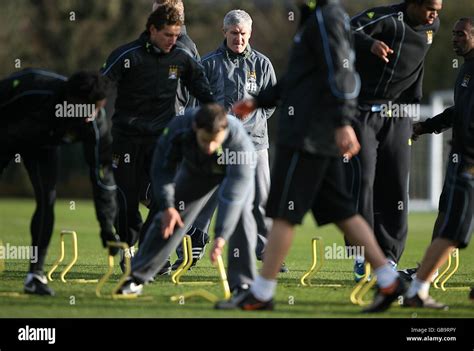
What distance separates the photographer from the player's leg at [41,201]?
29.1ft

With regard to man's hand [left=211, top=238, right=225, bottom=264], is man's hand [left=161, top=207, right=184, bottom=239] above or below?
above

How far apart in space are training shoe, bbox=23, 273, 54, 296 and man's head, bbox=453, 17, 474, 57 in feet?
14.8

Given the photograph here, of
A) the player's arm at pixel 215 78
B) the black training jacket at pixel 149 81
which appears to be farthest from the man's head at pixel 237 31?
the black training jacket at pixel 149 81

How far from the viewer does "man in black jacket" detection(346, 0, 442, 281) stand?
31.4ft

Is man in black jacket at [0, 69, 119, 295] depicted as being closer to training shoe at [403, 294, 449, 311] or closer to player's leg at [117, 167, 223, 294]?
player's leg at [117, 167, 223, 294]

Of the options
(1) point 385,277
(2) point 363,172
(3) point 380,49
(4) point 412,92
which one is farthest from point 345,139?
(4) point 412,92

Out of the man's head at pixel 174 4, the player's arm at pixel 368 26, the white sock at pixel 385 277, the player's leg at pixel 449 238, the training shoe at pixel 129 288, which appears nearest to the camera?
the white sock at pixel 385 277

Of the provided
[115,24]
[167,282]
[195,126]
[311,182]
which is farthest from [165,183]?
[115,24]

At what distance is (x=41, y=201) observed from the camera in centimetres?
891

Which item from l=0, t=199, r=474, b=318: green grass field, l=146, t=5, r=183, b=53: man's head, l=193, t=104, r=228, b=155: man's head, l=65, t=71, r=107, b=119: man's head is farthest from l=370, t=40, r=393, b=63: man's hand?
l=65, t=71, r=107, b=119: man's head

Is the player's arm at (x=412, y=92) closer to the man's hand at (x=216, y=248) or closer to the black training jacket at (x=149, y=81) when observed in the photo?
the black training jacket at (x=149, y=81)

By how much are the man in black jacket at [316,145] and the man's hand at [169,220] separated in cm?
76

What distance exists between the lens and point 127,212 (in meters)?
10.4

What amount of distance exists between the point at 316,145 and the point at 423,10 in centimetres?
242
